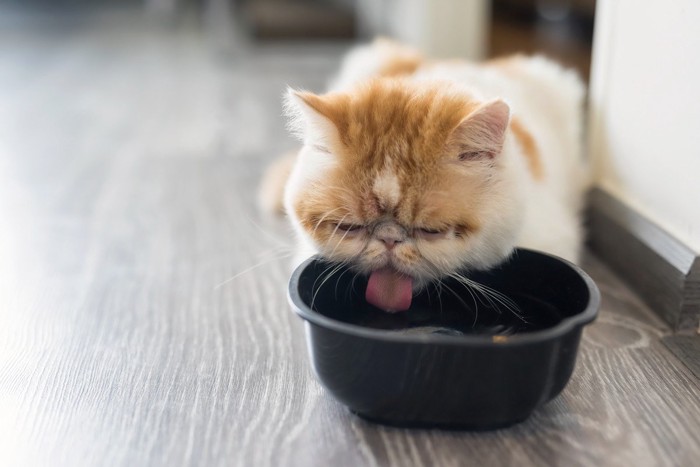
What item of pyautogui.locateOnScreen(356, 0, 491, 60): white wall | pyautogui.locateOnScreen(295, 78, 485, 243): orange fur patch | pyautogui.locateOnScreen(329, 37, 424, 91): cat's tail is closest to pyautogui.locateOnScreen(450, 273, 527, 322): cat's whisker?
pyautogui.locateOnScreen(295, 78, 485, 243): orange fur patch

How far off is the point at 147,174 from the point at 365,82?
121 centimetres

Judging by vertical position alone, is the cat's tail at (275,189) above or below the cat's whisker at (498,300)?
below

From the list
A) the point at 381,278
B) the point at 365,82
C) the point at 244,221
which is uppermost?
the point at 365,82

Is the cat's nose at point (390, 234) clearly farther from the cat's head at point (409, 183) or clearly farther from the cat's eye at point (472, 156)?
the cat's eye at point (472, 156)

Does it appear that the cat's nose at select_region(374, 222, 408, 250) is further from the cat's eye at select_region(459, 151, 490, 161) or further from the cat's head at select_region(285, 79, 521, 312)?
the cat's eye at select_region(459, 151, 490, 161)

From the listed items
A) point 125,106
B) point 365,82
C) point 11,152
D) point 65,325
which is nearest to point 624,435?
point 365,82

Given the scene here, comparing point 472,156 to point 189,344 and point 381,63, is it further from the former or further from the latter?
point 381,63

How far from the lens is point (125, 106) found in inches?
121

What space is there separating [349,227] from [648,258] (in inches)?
26.2

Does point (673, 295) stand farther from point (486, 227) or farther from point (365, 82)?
point (365, 82)

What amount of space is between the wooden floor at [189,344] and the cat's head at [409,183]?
9.4 inches

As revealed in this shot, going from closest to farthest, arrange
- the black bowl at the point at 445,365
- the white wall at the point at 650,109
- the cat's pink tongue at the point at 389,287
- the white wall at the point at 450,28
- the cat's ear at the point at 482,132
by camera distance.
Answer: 1. the black bowl at the point at 445,365
2. the cat's ear at the point at 482,132
3. the cat's pink tongue at the point at 389,287
4. the white wall at the point at 650,109
5. the white wall at the point at 450,28

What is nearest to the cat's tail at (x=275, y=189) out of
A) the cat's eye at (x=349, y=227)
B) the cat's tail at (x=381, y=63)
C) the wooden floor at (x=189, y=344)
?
the wooden floor at (x=189, y=344)

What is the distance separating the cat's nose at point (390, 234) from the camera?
101cm
